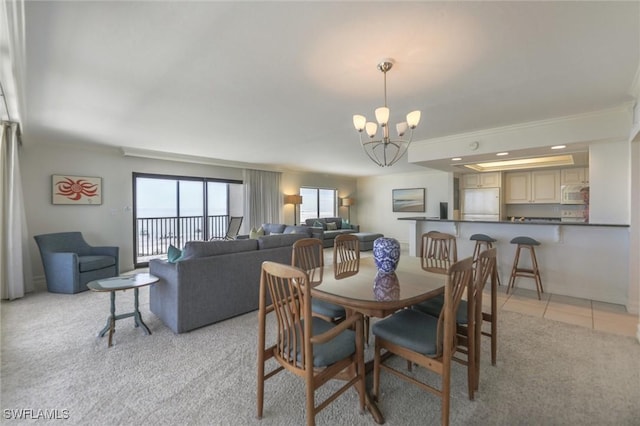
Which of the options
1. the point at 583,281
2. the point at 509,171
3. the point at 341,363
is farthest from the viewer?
Answer: the point at 509,171

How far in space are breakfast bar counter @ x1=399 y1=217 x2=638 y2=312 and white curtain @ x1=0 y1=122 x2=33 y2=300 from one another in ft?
21.9

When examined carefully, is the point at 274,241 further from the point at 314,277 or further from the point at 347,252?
the point at 314,277

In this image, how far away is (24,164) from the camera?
4.48 metres

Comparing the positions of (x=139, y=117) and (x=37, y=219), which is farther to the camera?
(x=37, y=219)

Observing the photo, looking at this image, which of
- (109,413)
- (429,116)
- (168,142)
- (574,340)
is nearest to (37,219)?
(168,142)

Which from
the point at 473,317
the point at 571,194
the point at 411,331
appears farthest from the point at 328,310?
the point at 571,194

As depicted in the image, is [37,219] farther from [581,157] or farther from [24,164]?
[581,157]

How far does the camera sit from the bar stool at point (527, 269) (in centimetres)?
386

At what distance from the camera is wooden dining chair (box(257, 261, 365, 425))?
1.42m

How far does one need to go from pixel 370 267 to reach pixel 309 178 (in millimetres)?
6605

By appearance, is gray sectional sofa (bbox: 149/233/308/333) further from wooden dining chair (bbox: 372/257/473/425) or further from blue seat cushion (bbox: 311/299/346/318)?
wooden dining chair (bbox: 372/257/473/425)

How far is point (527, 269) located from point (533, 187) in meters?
2.76

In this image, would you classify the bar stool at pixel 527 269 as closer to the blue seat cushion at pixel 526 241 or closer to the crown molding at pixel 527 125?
the blue seat cushion at pixel 526 241

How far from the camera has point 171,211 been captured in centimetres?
637
